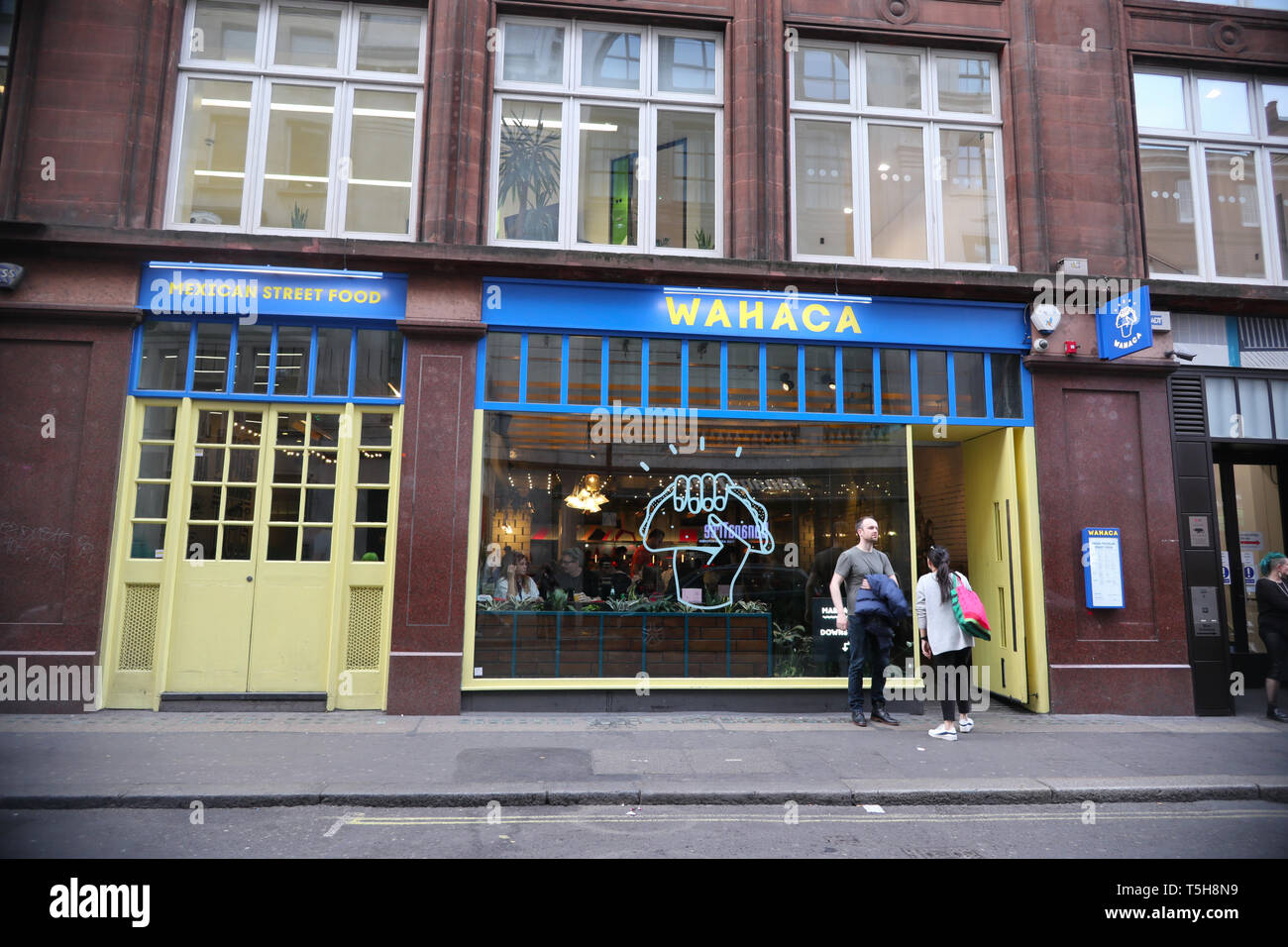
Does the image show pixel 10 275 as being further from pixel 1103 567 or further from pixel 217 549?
pixel 1103 567

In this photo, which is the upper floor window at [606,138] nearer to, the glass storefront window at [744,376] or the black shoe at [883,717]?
the glass storefront window at [744,376]

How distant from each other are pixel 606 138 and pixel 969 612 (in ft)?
23.0

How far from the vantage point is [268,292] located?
8.94 m

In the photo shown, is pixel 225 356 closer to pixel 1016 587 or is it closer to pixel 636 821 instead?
pixel 636 821

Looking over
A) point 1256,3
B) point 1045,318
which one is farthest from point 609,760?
point 1256,3

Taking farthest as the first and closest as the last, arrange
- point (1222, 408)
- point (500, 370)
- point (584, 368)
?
point (1222, 408)
point (584, 368)
point (500, 370)

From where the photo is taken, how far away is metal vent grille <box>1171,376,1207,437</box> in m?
9.72

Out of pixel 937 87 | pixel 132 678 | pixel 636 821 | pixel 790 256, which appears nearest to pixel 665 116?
pixel 790 256

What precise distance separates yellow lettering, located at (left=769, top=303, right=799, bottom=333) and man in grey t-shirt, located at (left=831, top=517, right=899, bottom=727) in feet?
8.19

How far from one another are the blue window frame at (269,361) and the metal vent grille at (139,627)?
7.16 ft

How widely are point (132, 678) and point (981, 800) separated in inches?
330

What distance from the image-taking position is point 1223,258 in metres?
→ 10.6

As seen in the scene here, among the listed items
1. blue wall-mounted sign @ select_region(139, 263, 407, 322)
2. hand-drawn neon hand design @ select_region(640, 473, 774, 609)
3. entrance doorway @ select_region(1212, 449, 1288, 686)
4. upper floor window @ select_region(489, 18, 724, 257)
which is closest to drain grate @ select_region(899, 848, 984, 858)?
hand-drawn neon hand design @ select_region(640, 473, 774, 609)
